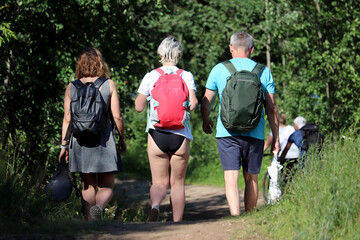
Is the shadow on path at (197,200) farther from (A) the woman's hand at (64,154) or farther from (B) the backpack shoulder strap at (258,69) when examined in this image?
(B) the backpack shoulder strap at (258,69)

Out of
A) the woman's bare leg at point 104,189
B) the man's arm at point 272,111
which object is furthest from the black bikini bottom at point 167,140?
the man's arm at point 272,111

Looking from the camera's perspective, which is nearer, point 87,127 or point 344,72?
point 87,127

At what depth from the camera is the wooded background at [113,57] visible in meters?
8.83

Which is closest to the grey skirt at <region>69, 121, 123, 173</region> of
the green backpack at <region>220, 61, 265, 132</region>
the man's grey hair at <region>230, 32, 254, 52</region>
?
the green backpack at <region>220, 61, 265, 132</region>

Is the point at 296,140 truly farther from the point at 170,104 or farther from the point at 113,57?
the point at 170,104

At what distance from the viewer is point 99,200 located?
19.8ft

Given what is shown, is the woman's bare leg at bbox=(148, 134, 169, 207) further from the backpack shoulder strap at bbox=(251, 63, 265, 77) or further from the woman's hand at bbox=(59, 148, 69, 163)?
the backpack shoulder strap at bbox=(251, 63, 265, 77)

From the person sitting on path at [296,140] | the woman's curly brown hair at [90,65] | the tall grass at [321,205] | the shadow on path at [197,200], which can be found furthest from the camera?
the shadow on path at [197,200]

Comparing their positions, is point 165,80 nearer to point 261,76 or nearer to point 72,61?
point 261,76

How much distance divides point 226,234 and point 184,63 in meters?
12.1

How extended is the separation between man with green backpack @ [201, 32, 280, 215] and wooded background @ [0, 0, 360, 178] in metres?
2.52

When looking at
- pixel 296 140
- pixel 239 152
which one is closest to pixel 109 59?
pixel 296 140

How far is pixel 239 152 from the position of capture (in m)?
5.74

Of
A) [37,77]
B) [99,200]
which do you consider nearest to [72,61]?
[37,77]
